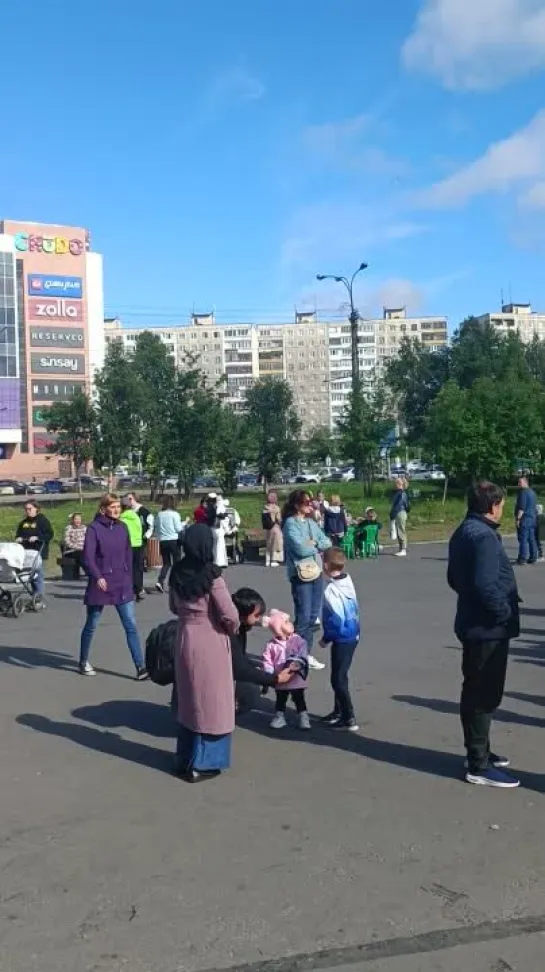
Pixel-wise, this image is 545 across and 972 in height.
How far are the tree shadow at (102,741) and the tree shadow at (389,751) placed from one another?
87 centimetres

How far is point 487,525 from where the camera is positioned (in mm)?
6258

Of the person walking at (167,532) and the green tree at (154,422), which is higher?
the green tree at (154,422)

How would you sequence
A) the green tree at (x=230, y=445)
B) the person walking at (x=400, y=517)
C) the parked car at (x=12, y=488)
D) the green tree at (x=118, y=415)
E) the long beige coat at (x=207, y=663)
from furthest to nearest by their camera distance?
the parked car at (x=12, y=488) < the green tree at (x=118, y=415) < the green tree at (x=230, y=445) < the person walking at (x=400, y=517) < the long beige coat at (x=207, y=663)

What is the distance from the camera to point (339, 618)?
7652 mm

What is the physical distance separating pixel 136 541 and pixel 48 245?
355ft

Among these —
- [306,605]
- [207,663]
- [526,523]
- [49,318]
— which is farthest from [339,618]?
[49,318]

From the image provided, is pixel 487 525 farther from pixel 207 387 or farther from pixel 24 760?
pixel 207 387

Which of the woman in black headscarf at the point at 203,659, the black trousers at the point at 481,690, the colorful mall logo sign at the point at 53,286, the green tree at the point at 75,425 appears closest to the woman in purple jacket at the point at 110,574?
the woman in black headscarf at the point at 203,659

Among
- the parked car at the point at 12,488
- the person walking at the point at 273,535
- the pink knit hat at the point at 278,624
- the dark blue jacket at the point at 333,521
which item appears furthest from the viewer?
the parked car at the point at 12,488

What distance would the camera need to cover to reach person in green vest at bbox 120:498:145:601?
14820 millimetres

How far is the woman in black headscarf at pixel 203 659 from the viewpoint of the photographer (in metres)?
6.35

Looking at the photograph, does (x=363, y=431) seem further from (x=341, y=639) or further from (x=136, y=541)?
(x=341, y=639)

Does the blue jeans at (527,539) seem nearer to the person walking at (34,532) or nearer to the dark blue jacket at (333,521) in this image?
the dark blue jacket at (333,521)

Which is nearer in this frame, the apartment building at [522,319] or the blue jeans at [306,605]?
the blue jeans at [306,605]
